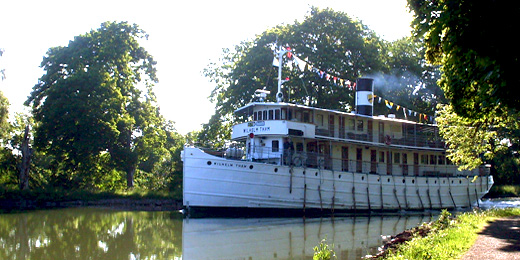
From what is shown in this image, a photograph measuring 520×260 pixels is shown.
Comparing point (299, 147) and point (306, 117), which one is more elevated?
point (306, 117)

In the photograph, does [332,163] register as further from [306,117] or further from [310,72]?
[310,72]

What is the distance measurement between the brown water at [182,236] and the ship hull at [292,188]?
121 centimetres

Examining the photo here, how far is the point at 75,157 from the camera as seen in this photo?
36594 mm

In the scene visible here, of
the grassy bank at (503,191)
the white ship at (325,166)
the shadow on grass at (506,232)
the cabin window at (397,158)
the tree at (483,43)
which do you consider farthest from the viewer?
the grassy bank at (503,191)

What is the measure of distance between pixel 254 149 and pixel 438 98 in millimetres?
23408

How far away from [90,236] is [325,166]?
1397 centimetres

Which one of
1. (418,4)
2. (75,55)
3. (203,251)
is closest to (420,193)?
(203,251)

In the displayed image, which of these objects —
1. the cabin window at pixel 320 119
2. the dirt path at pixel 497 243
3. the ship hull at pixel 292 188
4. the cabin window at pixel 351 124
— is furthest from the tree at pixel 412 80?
Answer: the dirt path at pixel 497 243

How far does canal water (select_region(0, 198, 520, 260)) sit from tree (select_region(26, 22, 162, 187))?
908 centimetres

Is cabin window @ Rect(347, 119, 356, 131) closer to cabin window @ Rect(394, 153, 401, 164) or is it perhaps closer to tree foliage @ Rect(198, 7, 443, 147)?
cabin window @ Rect(394, 153, 401, 164)

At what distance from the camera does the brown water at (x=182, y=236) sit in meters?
16.3

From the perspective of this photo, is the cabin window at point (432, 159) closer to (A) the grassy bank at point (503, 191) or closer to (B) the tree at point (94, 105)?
(A) the grassy bank at point (503, 191)

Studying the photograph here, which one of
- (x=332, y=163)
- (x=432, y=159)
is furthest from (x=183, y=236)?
(x=432, y=159)

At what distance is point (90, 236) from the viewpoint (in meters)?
20.2
